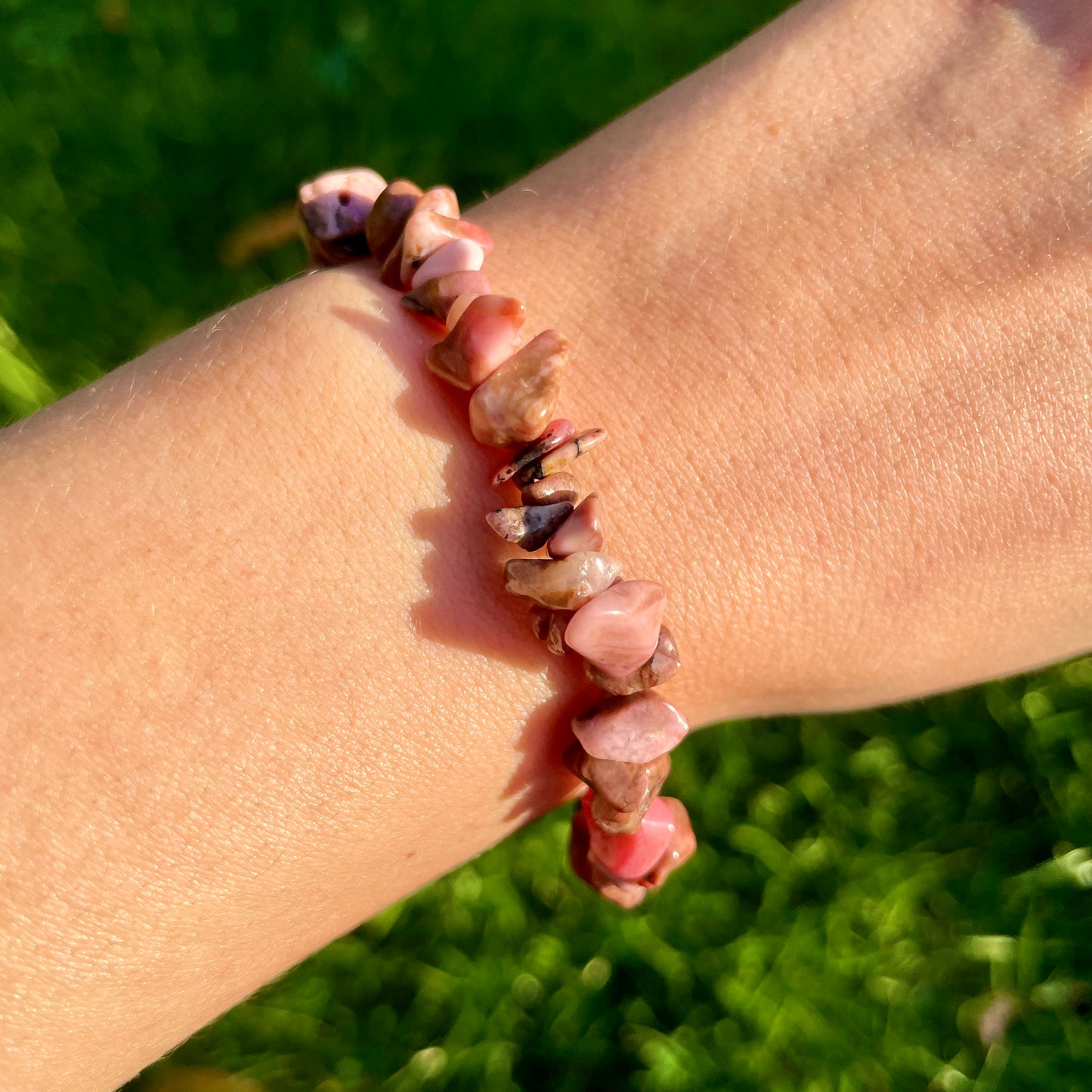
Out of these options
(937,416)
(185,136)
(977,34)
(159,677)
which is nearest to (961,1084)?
(937,416)

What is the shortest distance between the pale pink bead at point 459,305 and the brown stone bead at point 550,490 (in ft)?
0.56

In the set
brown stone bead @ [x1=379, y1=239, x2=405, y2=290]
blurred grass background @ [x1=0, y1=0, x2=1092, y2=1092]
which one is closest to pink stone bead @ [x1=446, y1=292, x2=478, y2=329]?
brown stone bead @ [x1=379, y1=239, x2=405, y2=290]

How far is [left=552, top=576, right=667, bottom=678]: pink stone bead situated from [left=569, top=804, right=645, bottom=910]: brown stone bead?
285mm

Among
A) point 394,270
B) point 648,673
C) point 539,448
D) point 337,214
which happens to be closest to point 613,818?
point 648,673

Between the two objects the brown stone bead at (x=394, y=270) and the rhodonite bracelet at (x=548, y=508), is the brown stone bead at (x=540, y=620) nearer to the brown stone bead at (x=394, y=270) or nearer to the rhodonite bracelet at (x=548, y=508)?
the rhodonite bracelet at (x=548, y=508)

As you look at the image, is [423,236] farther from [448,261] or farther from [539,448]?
[539,448]

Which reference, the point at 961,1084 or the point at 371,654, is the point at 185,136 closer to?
the point at 371,654

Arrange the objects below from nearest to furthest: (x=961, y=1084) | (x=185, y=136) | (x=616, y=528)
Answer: (x=616, y=528), (x=961, y=1084), (x=185, y=136)

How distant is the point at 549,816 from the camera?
65.8 inches

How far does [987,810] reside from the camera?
5.51 ft

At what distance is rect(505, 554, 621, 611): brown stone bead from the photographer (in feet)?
3.08

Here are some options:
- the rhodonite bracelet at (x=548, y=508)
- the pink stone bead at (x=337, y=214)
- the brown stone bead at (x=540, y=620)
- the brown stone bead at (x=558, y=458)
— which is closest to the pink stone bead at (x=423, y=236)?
the rhodonite bracelet at (x=548, y=508)

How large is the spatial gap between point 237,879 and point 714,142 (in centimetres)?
90

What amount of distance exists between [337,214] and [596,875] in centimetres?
80
